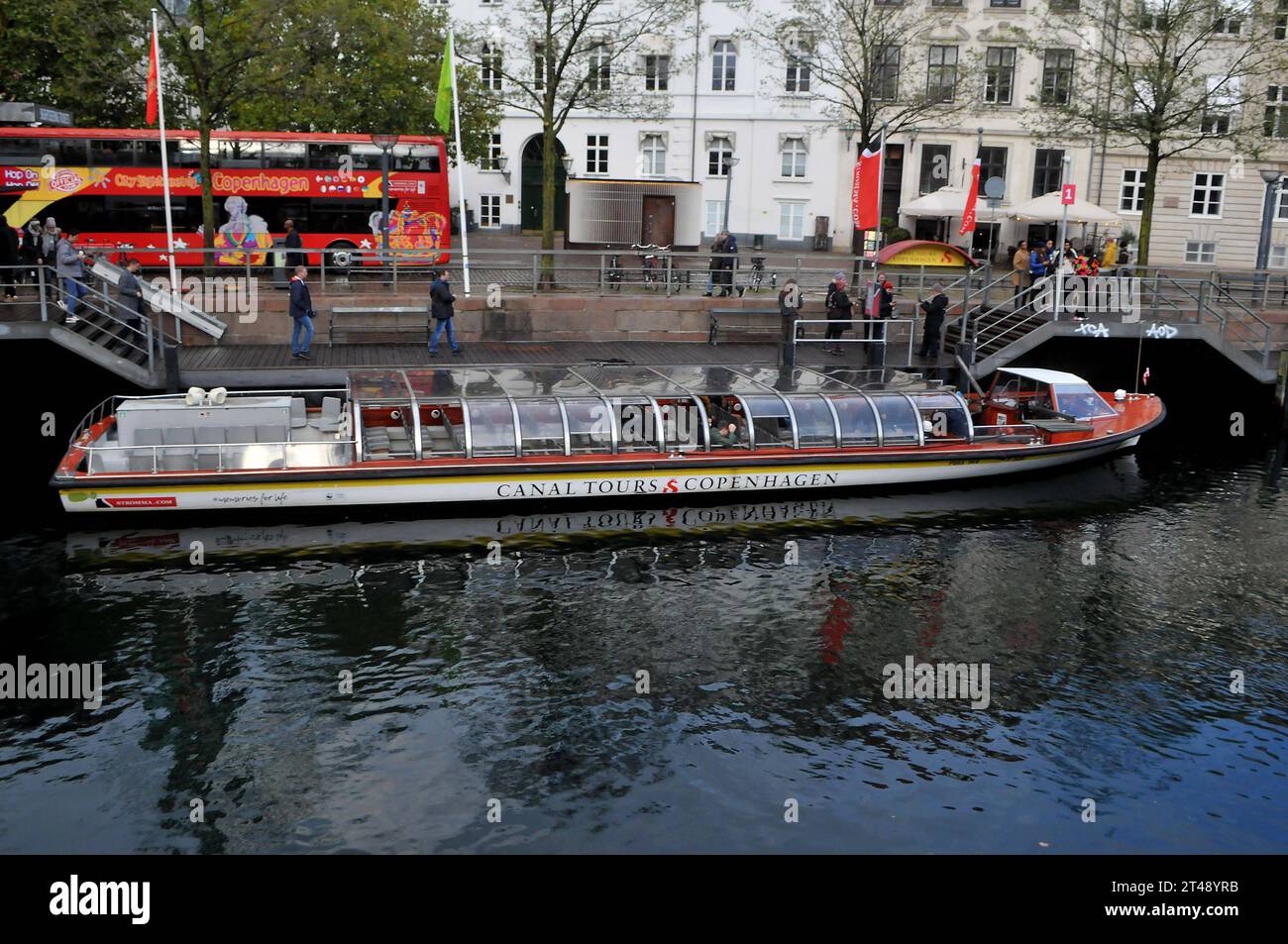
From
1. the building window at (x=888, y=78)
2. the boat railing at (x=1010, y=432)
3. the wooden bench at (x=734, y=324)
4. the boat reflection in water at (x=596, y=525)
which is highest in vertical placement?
the building window at (x=888, y=78)

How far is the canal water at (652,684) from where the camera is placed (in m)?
13.0

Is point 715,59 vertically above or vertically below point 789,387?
above

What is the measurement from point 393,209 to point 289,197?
329cm

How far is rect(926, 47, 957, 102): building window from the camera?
159ft

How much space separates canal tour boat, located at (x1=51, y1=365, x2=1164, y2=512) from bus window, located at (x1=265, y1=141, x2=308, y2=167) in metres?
15.5

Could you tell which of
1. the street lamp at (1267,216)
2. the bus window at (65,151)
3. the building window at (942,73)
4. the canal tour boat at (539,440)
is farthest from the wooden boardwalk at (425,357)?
the building window at (942,73)

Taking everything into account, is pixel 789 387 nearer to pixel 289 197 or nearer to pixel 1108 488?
pixel 1108 488

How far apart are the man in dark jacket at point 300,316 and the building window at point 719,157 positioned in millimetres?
34184

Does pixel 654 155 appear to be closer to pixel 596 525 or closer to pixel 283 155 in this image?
pixel 283 155

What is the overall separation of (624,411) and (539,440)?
5.82 feet

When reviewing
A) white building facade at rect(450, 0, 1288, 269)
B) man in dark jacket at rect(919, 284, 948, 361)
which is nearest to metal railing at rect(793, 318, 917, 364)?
man in dark jacket at rect(919, 284, 948, 361)

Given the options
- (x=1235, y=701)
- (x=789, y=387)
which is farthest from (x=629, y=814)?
(x=789, y=387)

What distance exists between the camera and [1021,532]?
22.6 meters

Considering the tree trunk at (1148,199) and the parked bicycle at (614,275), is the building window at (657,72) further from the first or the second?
the parked bicycle at (614,275)
